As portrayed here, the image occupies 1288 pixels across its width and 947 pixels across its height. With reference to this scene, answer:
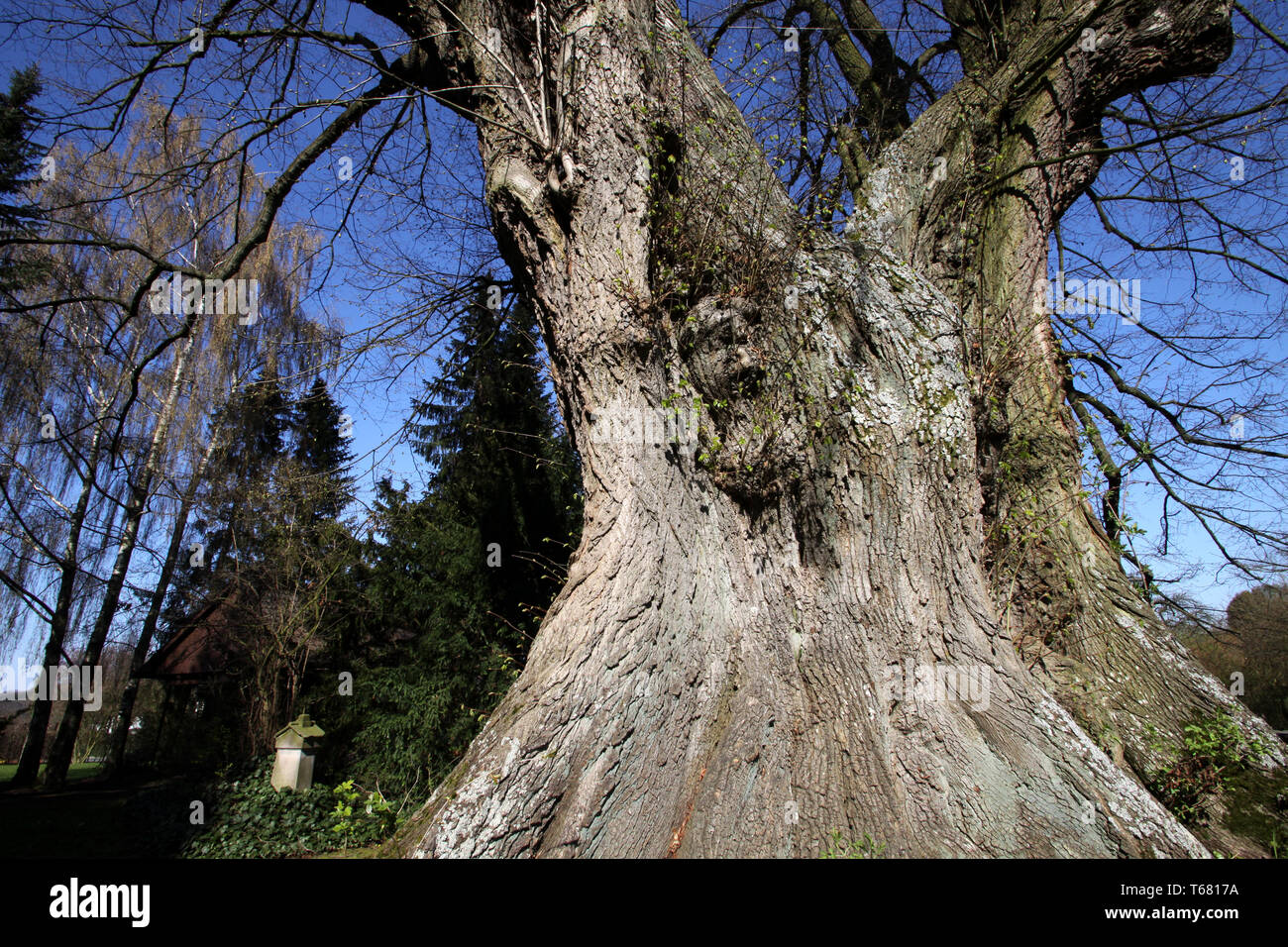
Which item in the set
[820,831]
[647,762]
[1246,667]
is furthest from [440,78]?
[1246,667]

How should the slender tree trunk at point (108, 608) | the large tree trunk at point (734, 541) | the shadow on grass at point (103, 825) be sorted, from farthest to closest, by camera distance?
the slender tree trunk at point (108, 608) < the shadow on grass at point (103, 825) < the large tree trunk at point (734, 541)

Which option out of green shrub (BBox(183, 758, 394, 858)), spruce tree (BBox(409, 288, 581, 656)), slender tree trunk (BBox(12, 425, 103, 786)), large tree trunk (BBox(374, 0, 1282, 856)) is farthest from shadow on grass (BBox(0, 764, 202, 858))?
large tree trunk (BBox(374, 0, 1282, 856))

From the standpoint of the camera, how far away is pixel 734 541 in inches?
130

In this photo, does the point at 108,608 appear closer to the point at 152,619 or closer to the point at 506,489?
the point at 152,619

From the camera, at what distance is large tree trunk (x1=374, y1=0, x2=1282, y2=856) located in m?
2.54

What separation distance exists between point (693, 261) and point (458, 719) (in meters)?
7.01

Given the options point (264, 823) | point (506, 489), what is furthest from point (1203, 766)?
point (264, 823)

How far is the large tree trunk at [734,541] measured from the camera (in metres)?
2.54

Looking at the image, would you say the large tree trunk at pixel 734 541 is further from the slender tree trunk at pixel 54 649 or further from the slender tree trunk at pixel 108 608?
the slender tree trunk at pixel 108 608

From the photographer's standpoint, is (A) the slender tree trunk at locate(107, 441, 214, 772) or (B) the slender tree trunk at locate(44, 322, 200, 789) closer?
(B) the slender tree trunk at locate(44, 322, 200, 789)

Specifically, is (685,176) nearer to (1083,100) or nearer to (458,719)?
(1083,100)

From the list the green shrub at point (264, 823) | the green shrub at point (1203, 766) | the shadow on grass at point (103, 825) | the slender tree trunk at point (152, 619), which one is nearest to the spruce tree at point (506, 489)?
the green shrub at point (264, 823)

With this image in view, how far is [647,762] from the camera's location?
2.68m

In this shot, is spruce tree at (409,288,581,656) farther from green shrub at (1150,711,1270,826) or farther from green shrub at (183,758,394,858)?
green shrub at (1150,711,1270,826)
